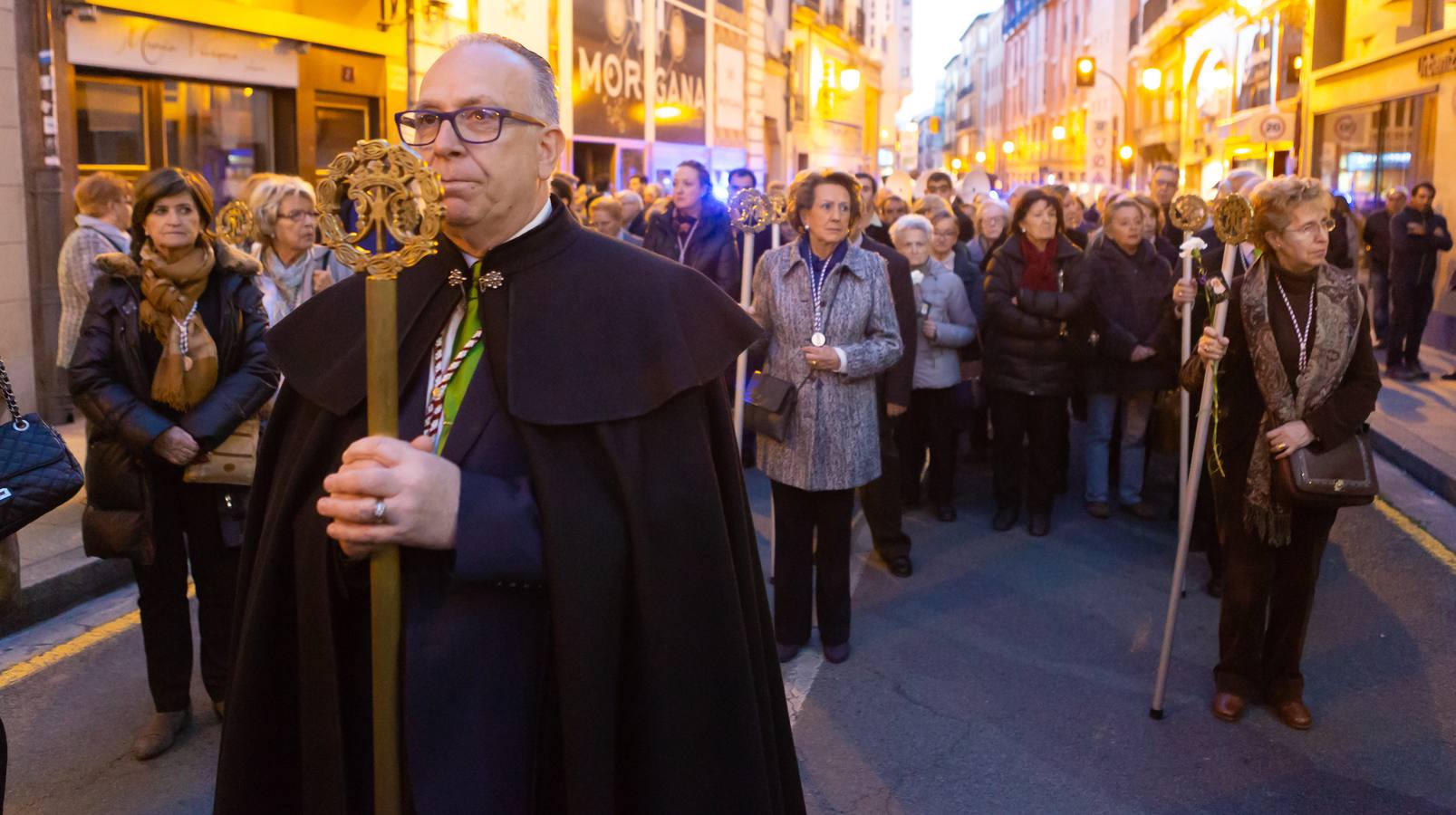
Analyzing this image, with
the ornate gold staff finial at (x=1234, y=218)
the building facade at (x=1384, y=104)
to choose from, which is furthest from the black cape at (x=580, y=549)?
the building facade at (x=1384, y=104)

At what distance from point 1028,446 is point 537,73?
19.4 feet

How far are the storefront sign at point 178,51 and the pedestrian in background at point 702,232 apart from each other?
5.17 meters

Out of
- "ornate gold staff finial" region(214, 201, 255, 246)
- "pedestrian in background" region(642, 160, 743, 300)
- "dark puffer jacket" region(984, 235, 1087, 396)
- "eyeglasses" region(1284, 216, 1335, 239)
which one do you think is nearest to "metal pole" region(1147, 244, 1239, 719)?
"eyeglasses" region(1284, 216, 1335, 239)

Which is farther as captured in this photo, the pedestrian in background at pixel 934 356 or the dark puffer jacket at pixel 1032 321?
the pedestrian in background at pixel 934 356

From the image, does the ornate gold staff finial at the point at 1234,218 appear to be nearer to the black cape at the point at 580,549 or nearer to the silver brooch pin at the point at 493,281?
the black cape at the point at 580,549

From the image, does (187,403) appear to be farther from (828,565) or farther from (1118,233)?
(1118,233)

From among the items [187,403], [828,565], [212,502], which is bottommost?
[828,565]

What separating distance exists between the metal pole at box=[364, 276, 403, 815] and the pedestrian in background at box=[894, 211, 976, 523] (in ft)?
19.2

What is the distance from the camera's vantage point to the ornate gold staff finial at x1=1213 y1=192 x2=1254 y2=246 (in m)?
4.75

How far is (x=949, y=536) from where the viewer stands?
25.5ft

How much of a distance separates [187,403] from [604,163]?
19.8m

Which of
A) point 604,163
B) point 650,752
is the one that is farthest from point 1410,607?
point 604,163

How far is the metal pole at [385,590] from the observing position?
1.97m

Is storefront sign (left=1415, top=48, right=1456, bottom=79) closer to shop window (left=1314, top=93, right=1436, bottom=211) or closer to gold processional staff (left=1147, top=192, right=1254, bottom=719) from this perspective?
shop window (left=1314, top=93, right=1436, bottom=211)
